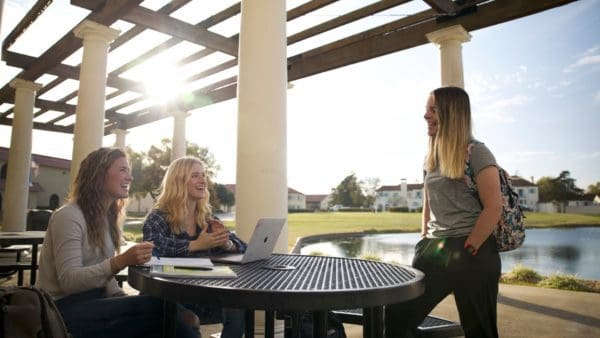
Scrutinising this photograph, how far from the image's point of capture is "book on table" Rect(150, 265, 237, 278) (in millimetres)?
1502

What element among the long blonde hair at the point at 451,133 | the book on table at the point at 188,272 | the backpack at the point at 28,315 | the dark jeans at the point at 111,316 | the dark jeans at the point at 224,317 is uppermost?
the long blonde hair at the point at 451,133

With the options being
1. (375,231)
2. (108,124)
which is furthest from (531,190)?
(108,124)

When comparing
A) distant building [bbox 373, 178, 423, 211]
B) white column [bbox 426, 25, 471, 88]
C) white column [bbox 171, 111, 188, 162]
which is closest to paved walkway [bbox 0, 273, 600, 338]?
white column [bbox 426, 25, 471, 88]

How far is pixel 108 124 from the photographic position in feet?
52.4

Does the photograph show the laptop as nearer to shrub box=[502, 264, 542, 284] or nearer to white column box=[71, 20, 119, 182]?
white column box=[71, 20, 119, 182]

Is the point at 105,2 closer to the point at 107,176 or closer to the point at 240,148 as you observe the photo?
the point at 240,148

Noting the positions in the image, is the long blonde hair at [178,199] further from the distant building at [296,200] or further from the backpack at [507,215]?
the distant building at [296,200]

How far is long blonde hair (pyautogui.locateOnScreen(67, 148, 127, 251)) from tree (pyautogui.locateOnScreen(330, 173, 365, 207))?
2822 inches

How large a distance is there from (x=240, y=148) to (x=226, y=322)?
1.59 m

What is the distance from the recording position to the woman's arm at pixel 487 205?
1.80 m

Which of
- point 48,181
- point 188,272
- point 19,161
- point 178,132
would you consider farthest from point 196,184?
point 48,181

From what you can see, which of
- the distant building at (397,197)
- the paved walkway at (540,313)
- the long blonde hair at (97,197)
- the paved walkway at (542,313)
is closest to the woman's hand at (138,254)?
the long blonde hair at (97,197)

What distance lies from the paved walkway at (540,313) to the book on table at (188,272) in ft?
7.05

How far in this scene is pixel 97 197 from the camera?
81.5 inches
